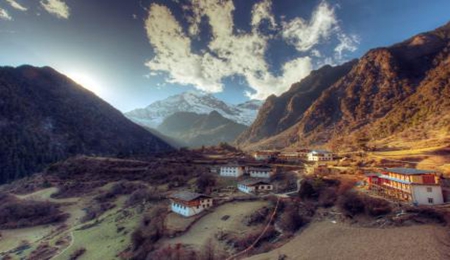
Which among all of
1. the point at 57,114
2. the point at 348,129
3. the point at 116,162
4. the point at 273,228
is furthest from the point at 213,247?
the point at 57,114

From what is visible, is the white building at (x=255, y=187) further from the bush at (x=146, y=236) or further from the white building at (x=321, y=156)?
the white building at (x=321, y=156)

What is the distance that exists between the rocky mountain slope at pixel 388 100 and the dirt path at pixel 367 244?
2903 inches

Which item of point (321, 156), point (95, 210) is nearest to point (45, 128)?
point (95, 210)

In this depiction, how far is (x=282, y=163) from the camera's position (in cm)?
8094

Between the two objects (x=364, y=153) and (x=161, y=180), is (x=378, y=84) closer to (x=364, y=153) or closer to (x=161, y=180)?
(x=364, y=153)

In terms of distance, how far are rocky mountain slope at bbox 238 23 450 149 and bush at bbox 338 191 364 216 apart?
2677 inches

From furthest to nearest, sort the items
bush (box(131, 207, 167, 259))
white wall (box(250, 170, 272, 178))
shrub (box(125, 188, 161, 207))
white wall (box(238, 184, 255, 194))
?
1. white wall (box(250, 170, 272, 178))
2. shrub (box(125, 188, 161, 207))
3. white wall (box(238, 184, 255, 194))
4. bush (box(131, 207, 167, 259))

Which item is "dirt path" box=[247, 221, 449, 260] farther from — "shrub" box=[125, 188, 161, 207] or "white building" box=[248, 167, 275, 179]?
"shrub" box=[125, 188, 161, 207]

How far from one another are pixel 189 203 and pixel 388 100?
5564 inches

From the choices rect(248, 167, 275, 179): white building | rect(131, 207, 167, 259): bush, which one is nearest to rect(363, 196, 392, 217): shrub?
rect(131, 207, 167, 259): bush

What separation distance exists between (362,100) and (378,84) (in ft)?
47.0

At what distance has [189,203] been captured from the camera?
4709 cm

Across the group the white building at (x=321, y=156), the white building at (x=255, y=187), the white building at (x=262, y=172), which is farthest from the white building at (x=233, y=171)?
the white building at (x=321, y=156)

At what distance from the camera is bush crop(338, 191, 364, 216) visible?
34.1 metres
